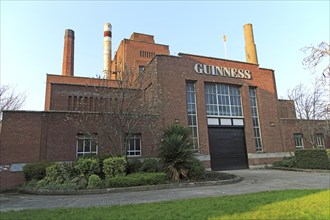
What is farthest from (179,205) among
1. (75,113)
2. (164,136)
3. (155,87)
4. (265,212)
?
(155,87)

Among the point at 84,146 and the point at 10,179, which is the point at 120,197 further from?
the point at 10,179

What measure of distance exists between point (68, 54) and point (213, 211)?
106ft

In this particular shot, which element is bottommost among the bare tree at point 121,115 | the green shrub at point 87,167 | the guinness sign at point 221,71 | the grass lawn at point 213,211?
the grass lawn at point 213,211

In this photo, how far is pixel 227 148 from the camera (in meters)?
19.7

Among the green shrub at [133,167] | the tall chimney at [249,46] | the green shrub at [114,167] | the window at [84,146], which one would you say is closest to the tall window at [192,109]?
the green shrub at [133,167]

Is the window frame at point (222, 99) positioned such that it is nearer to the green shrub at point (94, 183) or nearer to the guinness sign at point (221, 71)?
the guinness sign at point (221, 71)

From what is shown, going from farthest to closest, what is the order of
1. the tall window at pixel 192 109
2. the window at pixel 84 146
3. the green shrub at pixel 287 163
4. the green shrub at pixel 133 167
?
the tall window at pixel 192 109, the green shrub at pixel 287 163, the window at pixel 84 146, the green shrub at pixel 133 167

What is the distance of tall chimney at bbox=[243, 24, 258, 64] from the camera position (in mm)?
29109

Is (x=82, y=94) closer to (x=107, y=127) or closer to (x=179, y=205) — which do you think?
(x=107, y=127)

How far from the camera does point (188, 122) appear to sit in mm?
18672

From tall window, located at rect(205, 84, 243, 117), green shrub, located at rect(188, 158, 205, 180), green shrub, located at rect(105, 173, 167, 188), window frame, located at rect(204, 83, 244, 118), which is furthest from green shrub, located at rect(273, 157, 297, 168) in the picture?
green shrub, located at rect(105, 173, 167, 188)

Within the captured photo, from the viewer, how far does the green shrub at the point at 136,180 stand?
1042cm

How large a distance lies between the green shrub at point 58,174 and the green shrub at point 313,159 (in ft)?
52.3

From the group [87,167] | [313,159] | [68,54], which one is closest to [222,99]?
[313,159]
